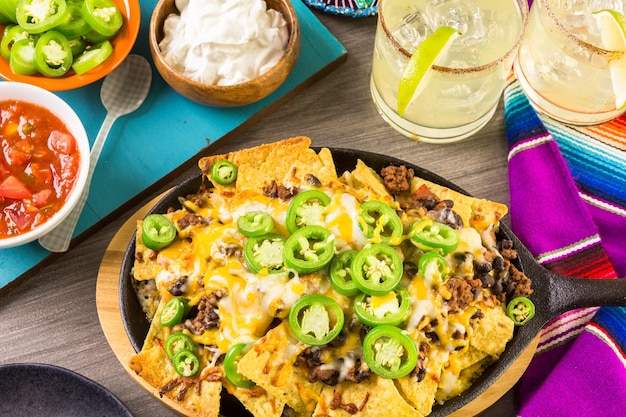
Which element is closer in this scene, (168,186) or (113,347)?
(113,347)

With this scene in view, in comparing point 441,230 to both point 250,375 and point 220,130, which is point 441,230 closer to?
point 250,375

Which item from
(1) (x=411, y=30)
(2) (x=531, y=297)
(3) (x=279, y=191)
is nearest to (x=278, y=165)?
(3) (x=279, y=191)

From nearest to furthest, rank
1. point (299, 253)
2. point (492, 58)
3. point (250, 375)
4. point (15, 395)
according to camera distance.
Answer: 1. point (250, 375)
2. point (299, 253)
3. point (15, 395)
4. point (492, 58)

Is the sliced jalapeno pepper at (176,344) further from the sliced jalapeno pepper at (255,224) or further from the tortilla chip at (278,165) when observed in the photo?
→ the tortilla chip at (278,165)

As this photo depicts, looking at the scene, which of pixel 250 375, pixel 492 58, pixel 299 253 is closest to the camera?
pixel 250 375

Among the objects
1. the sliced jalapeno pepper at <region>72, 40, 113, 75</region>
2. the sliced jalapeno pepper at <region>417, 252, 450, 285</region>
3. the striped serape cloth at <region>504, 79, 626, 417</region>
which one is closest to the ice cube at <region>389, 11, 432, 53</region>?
the striped serape cloth at <region>504, 79, 626, 417</region>

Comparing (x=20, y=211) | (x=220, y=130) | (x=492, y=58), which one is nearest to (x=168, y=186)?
(x=220, y=130)

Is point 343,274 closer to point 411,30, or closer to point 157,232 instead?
point 157,232
